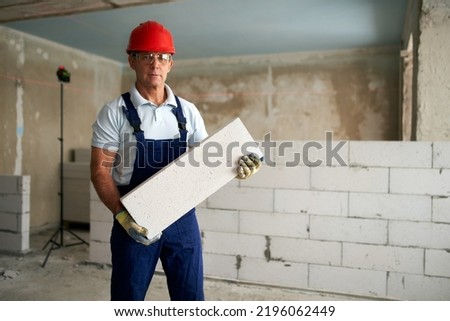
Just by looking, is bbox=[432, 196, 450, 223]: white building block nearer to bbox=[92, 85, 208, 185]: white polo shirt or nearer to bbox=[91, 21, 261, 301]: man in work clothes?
bbox=[91, 21, 261, 301]: man in work clothes

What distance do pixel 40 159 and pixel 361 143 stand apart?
4.29 m

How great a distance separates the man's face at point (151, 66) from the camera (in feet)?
5.41

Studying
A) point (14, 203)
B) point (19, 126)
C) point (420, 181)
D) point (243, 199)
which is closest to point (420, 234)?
point (420, 181)

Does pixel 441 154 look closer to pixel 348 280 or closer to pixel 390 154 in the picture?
pixel 390 154

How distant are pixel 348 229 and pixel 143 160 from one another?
1.87 meters

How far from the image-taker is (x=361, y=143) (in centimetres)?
284

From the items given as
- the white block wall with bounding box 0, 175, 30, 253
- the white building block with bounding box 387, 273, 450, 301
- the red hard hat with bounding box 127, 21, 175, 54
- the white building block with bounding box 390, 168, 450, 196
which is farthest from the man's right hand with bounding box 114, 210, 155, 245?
the white block wall with bounding box 0, 175, 30, 253

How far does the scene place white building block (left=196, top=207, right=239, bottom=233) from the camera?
3.19m

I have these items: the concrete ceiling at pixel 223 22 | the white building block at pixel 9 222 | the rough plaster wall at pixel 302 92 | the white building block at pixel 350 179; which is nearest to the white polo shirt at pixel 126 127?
the white building block at pixel 350 179

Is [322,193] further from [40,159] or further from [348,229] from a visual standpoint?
[40,159]

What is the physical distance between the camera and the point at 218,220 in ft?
10.6

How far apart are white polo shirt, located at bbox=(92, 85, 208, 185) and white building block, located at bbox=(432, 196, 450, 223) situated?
2029 millimetres
